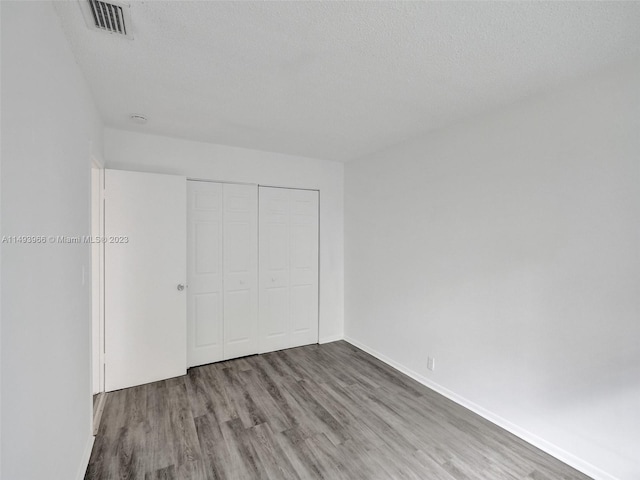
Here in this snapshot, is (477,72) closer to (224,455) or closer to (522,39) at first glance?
(522,39)

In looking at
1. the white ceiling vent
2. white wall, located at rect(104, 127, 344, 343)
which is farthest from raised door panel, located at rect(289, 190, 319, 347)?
the white ceiling vent

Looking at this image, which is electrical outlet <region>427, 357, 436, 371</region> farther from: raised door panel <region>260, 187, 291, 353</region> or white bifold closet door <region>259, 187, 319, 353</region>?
raised door panel <region>260, 187, 291, 353</region>

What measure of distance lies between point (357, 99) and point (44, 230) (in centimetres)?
206

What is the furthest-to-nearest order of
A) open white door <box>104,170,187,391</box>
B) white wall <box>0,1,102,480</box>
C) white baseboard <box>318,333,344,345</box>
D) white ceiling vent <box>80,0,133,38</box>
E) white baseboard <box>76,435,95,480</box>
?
white baseboard <box>318,333,344,345</box> < open white door <box>104,170,187,391</box> < white baseboard <box>76,435,95,480</box> < white ceiling vent <box>80,0,133,38</box> < white wall <box>0,1,102,480</box>

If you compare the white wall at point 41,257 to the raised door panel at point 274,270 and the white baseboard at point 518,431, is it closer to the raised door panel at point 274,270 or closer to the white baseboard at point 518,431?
the raised door panel at point 274,270

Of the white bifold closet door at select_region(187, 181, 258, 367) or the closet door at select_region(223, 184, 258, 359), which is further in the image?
the closet door at select_region(223, 184, 258, 359)

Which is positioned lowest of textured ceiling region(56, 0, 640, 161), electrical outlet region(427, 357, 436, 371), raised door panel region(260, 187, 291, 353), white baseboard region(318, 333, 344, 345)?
white baseboard region(318, 333, 344, 345)

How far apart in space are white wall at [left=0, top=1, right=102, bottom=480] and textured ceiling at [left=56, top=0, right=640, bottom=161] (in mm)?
359

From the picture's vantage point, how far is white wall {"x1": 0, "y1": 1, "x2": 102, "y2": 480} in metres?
1.00

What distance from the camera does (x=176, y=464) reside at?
6.39ft

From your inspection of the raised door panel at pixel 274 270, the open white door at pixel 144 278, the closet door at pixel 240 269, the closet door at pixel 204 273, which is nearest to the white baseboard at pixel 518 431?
the raised door panel at pixel 274 270

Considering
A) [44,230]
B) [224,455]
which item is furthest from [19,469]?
[224,455]

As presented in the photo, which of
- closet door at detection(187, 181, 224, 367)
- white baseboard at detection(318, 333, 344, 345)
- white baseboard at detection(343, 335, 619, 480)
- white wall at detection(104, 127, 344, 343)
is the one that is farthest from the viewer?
white baseboard at detection(318, 333, 344, 345)

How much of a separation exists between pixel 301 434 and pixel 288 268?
2.04 meters
